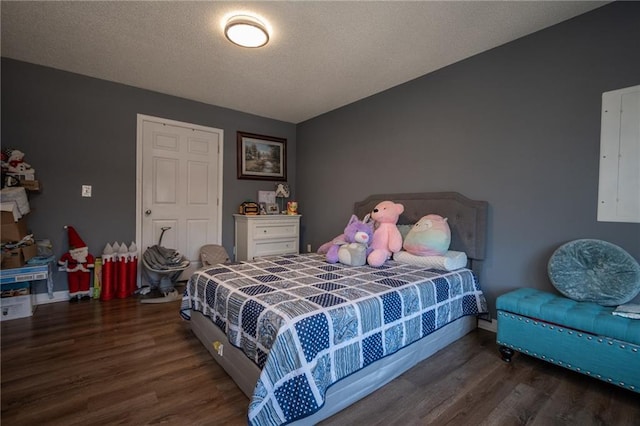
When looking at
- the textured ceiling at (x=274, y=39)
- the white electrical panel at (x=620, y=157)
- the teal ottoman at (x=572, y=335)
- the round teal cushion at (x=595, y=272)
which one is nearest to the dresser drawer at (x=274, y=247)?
the textured ceiling at (x=274, y=39)

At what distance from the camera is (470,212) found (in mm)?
2582

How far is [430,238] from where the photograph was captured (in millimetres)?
2479

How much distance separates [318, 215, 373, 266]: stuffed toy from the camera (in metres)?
2.53

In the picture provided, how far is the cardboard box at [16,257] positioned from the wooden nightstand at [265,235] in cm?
216

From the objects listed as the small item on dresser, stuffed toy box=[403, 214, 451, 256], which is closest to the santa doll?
the small item on dresser

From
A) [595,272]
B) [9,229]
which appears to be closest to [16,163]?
[9,229]

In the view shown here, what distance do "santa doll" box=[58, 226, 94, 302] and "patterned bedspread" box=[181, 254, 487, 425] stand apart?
1597mm

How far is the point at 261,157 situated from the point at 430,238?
2978 millimetres

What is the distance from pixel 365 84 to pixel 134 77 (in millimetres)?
2610

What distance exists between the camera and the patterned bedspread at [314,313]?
1247 millimetres

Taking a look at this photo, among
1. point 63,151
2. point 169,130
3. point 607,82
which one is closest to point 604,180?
point 607,82

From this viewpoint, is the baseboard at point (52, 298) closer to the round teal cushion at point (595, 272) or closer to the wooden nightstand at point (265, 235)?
the wooden nightstand at point (265, 235)

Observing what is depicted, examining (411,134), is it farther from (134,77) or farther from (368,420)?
(134,77)

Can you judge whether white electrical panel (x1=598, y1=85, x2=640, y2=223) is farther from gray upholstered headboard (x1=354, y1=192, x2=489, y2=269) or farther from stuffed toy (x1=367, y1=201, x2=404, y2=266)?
stuffed toy (x1=367, y1=201, x2=404, y2=266)
